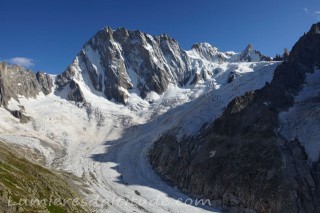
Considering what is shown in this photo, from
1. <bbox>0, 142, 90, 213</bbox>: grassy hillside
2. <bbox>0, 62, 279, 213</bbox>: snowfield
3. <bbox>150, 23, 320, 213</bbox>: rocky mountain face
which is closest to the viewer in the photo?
<bbox>0, 142, 90, 213</bbox>: grassy hillside

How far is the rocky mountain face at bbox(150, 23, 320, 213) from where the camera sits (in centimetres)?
8756

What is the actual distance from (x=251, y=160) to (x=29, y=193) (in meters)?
55.0

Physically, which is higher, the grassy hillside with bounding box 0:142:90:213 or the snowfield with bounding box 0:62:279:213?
the snowfield with bounding box 0:62:279:213

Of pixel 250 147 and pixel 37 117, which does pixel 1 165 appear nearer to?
pixel 250 147

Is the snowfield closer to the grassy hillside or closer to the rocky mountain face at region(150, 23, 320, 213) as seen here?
the rocky mountain face at region(150, 23, 320, 213)

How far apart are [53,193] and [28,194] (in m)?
9.83

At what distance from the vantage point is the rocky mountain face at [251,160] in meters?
87.6

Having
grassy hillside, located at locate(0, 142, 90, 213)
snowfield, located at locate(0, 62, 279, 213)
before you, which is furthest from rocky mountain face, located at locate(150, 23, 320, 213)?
grassy hillside, located at locate(0, 142, 90, 213)

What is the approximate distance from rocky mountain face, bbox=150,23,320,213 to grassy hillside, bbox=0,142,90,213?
3657 centimetres

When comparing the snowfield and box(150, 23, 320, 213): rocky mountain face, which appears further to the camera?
the snowfield

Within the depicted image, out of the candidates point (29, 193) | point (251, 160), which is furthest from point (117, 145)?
point (29, 193)

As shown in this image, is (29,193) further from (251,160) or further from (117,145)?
(117,145)

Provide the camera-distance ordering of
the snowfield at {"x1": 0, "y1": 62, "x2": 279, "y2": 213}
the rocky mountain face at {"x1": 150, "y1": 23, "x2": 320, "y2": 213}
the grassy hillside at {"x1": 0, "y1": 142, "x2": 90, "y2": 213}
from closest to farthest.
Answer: the grassy hillside at {"x1": 0, "y1": 142, "x2": 90, "y2": 213}, the rocky mountain face at {"x1": 150, "y1": 23, "x2": 320, "y2": 213}, the snowfield at {"x1": 0, "y1": 62, "x2": 279, "y2": 213}

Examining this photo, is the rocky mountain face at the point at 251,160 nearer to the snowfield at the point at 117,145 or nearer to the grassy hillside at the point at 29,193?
the snowfield at the point at 117,145
